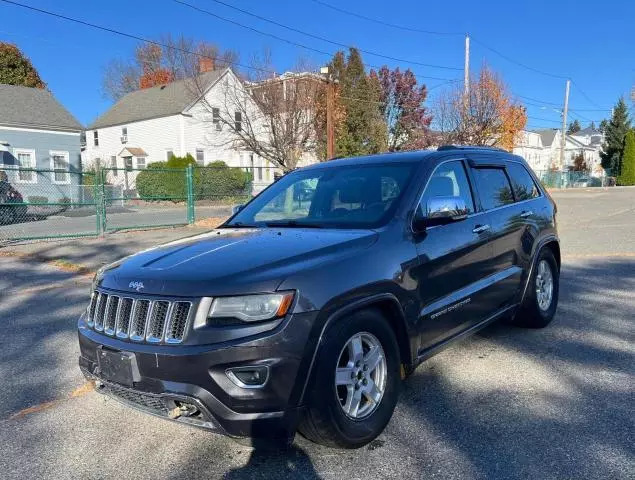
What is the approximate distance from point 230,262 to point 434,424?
1729 mm

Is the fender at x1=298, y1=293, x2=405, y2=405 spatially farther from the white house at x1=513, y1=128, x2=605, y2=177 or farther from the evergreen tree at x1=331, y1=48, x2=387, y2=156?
the white house at x1=513, y1=128, x2=605, y2=177

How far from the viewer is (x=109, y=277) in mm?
3260

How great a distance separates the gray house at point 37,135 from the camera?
89.8 ft

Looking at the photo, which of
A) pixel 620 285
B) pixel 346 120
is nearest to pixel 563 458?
pixel 620 285

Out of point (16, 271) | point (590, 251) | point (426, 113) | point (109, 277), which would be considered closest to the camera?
point (109, 277)

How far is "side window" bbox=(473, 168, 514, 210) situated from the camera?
4645 millimetres

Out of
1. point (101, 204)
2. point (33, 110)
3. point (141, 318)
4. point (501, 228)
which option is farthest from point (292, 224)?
point (33, 110)

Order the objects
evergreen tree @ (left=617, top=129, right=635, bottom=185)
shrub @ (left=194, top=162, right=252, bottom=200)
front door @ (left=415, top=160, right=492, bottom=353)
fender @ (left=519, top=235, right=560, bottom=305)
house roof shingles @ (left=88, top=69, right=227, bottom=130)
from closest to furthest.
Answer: front door @ (left=415, top=160, right=492, bottom=353) < fender @ (left=519, top=235, right=560, bottom=305) < shrub @ (left=194, top=162, right=252, bottom=200) < house roof shingles @ (left=88, top=69, right=227, bottom=130) < evergreen tree @ (left=617, top=129, right=635, bottom=185)

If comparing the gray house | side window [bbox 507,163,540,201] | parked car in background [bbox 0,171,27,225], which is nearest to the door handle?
side window [bbox 507,163,540,201]

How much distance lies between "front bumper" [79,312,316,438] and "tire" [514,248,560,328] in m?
3.26

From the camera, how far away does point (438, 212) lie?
12.0ft

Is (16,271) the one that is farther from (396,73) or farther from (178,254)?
(396,73)

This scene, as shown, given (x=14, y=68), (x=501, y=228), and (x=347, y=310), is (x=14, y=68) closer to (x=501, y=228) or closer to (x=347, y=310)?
(x=501, y=228)

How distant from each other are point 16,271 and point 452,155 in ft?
28.2
